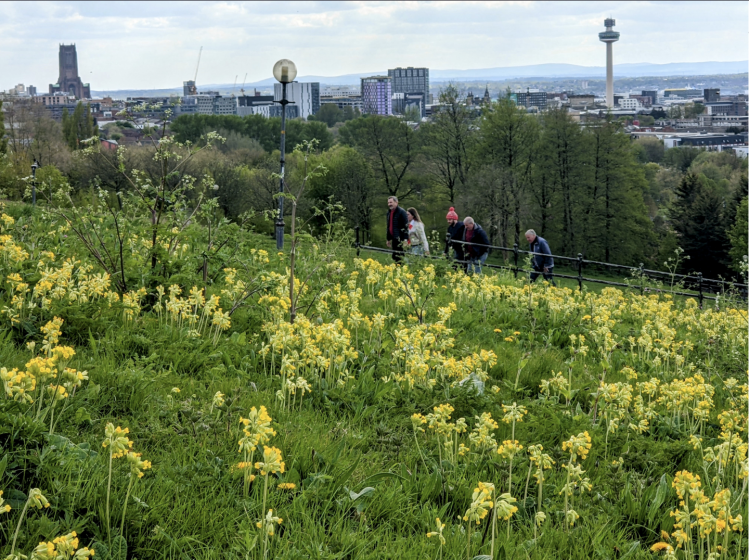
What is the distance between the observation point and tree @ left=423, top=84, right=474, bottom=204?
55562 millimetres

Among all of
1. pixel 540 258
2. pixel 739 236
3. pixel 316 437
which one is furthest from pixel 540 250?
pixel 739 236

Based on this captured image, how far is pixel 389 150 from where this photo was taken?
196ft

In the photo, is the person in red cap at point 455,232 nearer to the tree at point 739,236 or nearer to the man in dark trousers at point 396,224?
the man in dark trousers at point 396,224

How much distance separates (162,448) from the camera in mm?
3834

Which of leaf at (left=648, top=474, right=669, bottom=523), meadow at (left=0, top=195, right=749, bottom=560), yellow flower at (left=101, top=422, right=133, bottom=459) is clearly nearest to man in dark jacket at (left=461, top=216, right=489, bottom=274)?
meadow at (left=0, top=195, right=749, bottom=560)

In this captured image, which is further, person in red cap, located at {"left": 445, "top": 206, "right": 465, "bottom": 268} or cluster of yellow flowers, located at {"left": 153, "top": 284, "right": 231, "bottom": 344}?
person in red cap, located at {"left": 445, "top": 206, "right": 465, "bottom": 268}

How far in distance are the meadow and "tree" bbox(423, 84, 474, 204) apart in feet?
164

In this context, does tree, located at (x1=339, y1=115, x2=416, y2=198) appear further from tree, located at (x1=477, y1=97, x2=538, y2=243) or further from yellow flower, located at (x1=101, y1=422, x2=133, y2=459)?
yellow flower, located at (x1=101, y1=422, x2=133, y2=459)

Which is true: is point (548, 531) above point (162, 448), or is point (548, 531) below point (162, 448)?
below

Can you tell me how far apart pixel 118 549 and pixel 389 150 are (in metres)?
58.0

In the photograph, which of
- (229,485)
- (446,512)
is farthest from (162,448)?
(446,512)

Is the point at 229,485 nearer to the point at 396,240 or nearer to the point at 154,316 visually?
the point at 154,316

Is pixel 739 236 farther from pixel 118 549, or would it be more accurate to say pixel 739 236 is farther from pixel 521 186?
pixel 118 549

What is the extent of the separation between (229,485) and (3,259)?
13.1 feet
